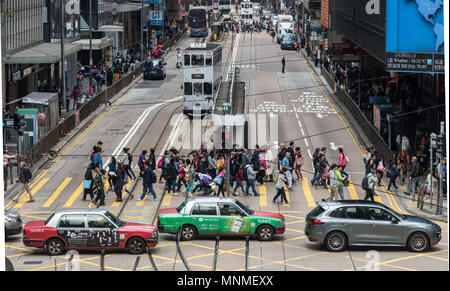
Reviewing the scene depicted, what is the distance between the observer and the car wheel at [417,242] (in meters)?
21.0

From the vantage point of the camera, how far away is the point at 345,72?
5962 cm

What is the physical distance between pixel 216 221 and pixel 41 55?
27086mm

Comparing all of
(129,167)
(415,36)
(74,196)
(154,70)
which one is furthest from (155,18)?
(74,196)

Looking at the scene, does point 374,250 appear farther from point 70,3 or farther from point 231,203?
point 70,3

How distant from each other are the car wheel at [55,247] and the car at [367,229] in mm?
6561

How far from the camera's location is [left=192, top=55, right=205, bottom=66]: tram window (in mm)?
45625

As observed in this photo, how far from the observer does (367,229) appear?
20.9 meters

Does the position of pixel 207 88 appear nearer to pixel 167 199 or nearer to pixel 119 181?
pixel 167 199

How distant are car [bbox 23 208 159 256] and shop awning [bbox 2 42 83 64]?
23.6 m

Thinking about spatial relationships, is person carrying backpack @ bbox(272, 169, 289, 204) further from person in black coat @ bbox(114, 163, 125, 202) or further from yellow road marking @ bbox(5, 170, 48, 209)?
yellow road marking @ bbox(5, 170, 48, 209)

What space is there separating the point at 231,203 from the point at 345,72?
39029 millimetres

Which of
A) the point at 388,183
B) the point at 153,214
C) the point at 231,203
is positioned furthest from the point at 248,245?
the point at 388,183

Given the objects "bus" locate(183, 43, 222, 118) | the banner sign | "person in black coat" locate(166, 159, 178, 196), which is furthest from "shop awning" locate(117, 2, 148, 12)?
"person in black coat" locate(166, 159, 178, 196)

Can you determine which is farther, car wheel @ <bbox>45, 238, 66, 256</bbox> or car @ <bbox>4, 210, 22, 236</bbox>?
car @ <bbox>4, 210, 22, 236</bbox>
